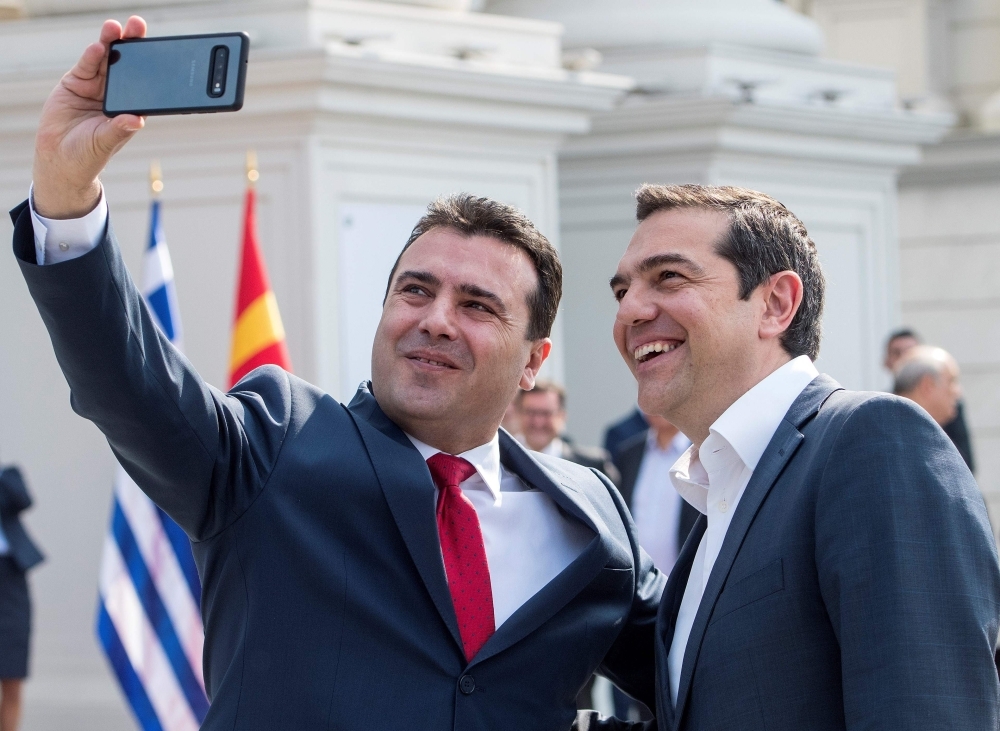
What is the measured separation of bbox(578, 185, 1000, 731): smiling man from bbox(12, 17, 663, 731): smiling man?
0.24m

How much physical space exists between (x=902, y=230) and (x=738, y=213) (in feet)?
28.7

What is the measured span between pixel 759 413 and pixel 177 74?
1132 mm

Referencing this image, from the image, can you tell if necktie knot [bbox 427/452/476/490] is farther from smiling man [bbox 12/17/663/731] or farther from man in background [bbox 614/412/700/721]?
man in background [bbox 614/412/700/721]

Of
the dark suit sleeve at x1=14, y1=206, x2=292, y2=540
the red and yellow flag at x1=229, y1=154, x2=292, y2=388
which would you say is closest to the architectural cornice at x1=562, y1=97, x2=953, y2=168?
the red and yellow flag at x1=229, y1=154, x2=292, y2=388

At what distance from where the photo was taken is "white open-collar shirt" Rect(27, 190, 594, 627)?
2740 mm

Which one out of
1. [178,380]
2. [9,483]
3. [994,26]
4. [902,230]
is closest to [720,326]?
[178,380]

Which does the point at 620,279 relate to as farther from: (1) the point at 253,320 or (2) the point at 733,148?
(2) the point at 733,148

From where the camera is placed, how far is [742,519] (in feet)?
7.83

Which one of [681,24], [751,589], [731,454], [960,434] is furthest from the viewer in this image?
[681,24]

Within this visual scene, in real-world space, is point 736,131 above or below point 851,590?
above

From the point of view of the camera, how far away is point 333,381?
18.8ft

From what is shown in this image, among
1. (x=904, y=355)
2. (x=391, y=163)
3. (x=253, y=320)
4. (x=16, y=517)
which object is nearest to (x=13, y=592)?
(x=16, y=517)

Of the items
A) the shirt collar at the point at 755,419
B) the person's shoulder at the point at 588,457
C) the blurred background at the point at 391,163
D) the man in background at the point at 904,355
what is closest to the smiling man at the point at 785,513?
the shirt collar at the point at 755,419

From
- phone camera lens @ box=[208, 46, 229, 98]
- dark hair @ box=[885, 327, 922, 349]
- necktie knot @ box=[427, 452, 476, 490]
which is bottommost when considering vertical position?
necktie knot @ box=[427, 452, 476, 490]
